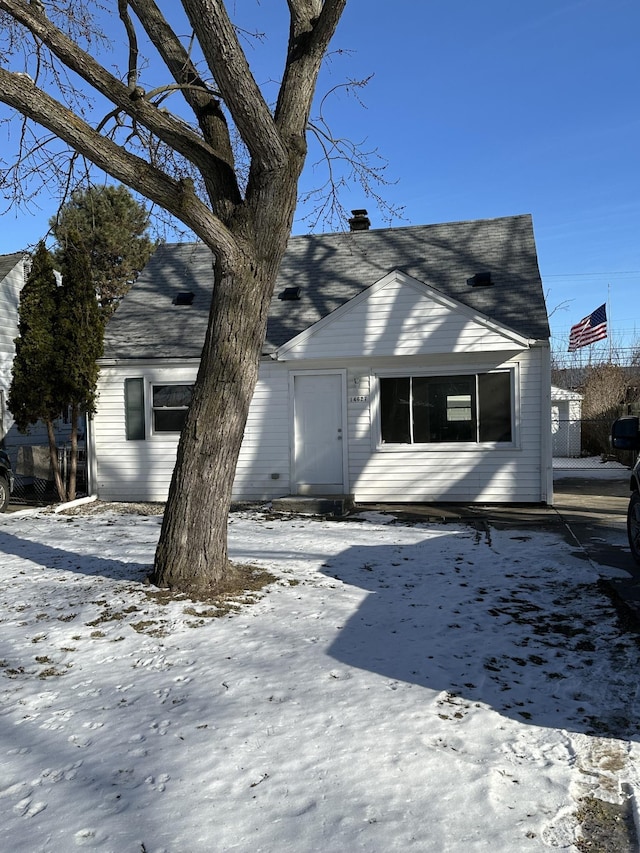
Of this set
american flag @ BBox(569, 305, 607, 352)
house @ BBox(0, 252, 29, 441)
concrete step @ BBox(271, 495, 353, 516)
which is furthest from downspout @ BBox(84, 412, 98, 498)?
american flag @ BBox(569, 305, 607, 352)

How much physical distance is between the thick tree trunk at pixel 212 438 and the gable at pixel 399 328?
19.7ft

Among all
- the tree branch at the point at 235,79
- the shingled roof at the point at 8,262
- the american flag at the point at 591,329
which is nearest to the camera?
the tree branch at the point at 235,79

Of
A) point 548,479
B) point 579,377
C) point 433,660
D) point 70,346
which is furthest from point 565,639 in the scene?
point 579,377

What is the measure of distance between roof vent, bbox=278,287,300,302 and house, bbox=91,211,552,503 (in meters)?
0.03

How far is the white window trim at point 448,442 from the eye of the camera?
11.5m

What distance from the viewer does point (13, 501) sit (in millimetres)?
12938

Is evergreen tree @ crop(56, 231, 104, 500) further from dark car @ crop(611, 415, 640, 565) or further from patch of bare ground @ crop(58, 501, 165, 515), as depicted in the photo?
dark car @ crop(611, 415, 640, 565)

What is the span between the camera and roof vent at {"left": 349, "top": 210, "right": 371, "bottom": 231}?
16.4m

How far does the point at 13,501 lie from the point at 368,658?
10608 millimetres

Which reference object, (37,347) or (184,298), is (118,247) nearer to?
(184,298)

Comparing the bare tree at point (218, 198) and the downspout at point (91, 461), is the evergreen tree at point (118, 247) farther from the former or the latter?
the bare tree at point (218, 198)

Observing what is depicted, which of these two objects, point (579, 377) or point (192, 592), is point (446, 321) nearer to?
point (192, 592)

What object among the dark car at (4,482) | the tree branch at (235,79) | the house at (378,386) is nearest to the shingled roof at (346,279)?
the house at (378,386)

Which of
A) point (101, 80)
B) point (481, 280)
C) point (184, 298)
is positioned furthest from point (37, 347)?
point (481, 280)
